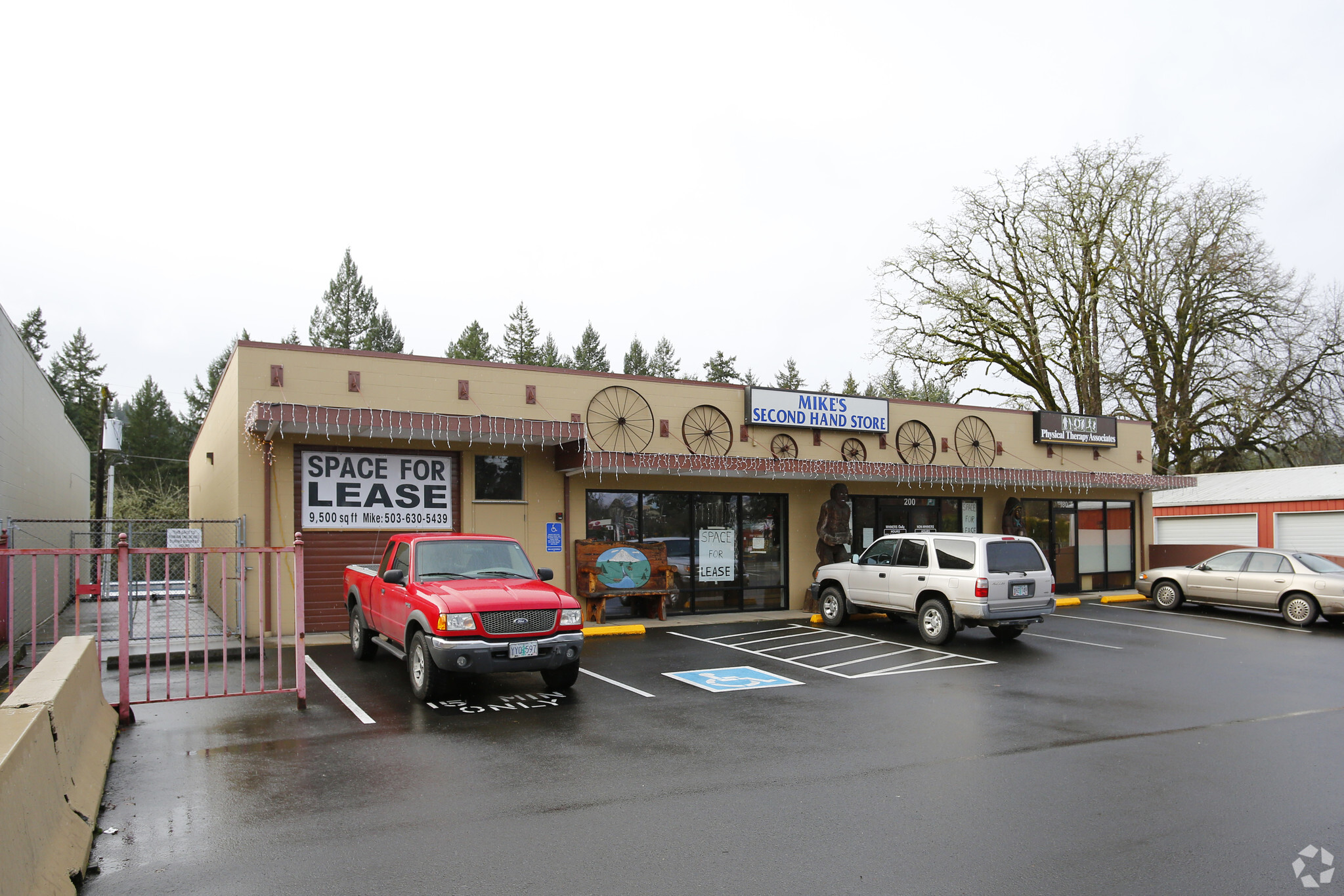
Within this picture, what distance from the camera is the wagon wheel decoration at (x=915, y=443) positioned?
854 inches

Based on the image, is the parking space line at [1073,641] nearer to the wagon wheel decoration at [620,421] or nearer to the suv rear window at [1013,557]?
the suv rear window at [1013,557]

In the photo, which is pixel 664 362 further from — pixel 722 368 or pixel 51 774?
pixel 51 774

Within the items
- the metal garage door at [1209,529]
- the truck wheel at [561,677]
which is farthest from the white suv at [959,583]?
the metal garage door at [1209,529]

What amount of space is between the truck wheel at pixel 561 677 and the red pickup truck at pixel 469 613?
0.4 inches

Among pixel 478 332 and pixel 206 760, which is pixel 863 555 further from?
pixel 478 332

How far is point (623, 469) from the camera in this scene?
16266mm

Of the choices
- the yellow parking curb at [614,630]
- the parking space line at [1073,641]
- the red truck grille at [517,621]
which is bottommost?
the parking space line at [1073,641]

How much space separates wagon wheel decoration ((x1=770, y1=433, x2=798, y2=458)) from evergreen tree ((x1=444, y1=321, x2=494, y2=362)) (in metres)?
43.6

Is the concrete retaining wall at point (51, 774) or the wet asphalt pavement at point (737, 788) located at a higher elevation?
the concrete retaining wall at point (51, 774)

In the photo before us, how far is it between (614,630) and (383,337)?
148 feet

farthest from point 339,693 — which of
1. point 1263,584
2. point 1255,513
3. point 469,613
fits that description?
point 1255,513

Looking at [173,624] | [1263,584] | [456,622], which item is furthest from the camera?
[1263,584]

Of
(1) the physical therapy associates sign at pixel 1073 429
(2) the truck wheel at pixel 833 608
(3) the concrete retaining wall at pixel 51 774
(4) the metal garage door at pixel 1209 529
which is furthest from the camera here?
(4) the metal garage door at pixel 1209 529

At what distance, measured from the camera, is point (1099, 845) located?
17.9 feet
